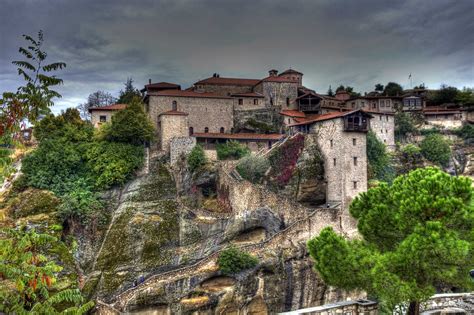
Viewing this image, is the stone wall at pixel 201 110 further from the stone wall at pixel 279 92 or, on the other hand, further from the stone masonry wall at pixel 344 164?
the stone masonry wall at pixel 344 164

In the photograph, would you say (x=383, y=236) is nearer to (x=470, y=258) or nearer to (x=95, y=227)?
(x=470, y=258)

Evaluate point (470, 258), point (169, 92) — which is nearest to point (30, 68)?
point (470, 258)

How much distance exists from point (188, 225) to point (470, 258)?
23.5 m

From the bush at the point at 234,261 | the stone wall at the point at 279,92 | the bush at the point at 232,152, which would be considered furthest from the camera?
the stone wall at the point at 279,92

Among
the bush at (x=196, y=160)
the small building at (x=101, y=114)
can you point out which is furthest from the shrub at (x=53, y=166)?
the bush at (x=196, y=160)

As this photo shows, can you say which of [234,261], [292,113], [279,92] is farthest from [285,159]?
[279,92]

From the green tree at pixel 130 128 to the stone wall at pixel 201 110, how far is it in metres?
5.08

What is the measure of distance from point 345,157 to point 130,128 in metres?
21.1

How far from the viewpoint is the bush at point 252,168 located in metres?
39.1

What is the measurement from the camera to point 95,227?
35469mm

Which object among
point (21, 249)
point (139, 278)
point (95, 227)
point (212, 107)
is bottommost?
point (139, 278)

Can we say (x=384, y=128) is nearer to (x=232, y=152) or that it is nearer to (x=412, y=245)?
(x=232, y=152)

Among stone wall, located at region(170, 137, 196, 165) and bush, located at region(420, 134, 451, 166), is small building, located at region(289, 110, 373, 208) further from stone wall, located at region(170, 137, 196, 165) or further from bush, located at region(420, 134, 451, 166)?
bush, located at region(420, 134, 451, 166)

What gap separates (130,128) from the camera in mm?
41031
